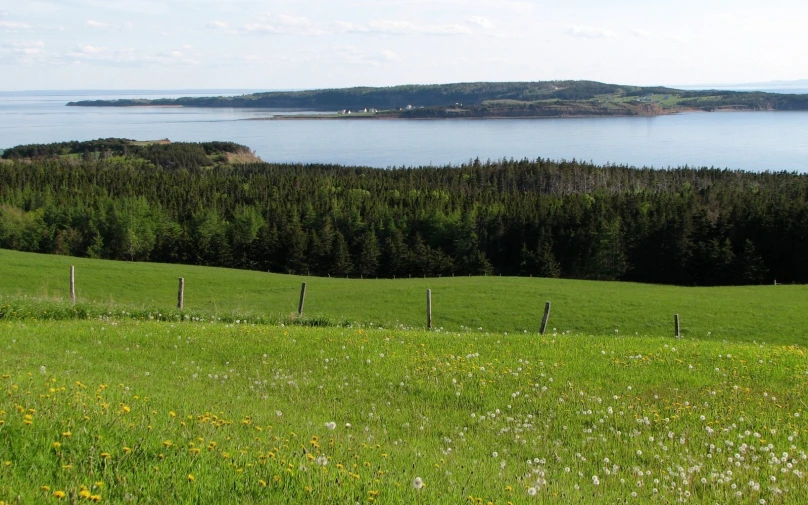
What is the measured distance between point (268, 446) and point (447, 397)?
15.9ft

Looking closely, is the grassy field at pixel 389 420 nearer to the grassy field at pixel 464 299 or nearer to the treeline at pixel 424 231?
the grassy field at pixel 464 299

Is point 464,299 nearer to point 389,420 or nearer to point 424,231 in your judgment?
point 389,420

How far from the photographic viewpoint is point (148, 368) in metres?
13.2

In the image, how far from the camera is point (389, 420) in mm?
10461

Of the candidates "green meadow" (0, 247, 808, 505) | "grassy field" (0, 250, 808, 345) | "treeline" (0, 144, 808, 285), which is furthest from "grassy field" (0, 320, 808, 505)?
"treeline" (0, 144, 808, 285)

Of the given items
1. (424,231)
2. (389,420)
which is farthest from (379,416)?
(424,231)

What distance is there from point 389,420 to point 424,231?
95.6 meters

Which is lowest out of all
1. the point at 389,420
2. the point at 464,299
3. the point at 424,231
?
the point at 424,231

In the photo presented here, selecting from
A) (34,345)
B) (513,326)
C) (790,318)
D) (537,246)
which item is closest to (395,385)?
(34,345)

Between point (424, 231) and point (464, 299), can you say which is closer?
point (464, 299)

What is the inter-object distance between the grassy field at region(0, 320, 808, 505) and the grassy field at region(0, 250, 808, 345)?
10468 mm

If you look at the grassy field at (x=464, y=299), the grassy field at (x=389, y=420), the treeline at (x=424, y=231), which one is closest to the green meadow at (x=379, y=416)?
the grassy field at (x=389, y=420)

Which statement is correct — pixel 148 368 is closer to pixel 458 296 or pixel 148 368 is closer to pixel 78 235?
pixel 458 296

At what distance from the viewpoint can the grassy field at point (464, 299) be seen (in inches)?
1282
